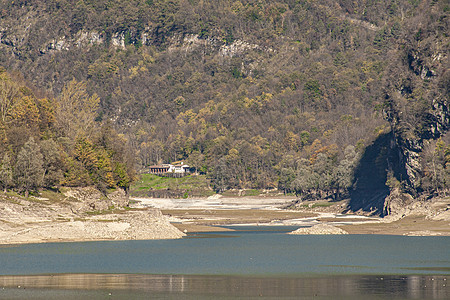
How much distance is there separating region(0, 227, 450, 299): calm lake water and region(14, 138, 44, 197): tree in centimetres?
1410

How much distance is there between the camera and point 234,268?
58031 mm

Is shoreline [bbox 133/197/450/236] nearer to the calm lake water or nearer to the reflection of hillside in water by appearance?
the calm lake water

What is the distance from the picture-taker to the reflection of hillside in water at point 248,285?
42.9m

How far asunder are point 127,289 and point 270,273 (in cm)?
1390

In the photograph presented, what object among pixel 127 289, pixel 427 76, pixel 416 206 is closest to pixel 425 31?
pixel 427 76

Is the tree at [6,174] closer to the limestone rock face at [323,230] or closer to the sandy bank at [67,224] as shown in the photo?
the sandy bank at [67,224]

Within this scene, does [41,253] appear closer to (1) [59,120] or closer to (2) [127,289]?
(2) [127,289]

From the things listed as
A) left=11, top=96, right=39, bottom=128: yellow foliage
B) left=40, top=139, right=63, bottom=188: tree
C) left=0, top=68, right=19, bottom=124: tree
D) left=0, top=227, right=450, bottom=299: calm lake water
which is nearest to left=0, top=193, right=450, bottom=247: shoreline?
left=0, top=227, right=450, bottom=299: calm lake water

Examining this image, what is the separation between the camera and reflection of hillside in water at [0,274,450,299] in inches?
1689

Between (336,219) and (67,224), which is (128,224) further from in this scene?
(336,219)

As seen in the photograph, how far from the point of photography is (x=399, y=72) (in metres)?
122

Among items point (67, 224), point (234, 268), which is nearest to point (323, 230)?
point (67, 224)

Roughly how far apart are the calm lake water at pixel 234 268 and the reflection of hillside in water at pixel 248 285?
0.07 meters

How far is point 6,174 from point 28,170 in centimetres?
316
